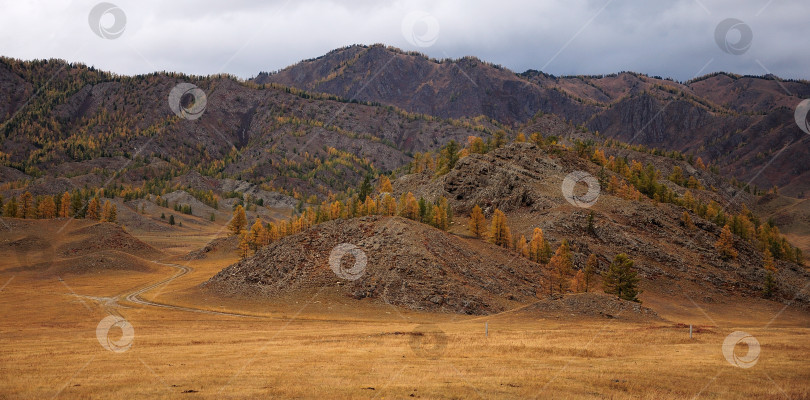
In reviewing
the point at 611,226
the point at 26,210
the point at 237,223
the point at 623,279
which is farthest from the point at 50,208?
the point at 623,279

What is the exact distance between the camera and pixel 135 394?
906 inches

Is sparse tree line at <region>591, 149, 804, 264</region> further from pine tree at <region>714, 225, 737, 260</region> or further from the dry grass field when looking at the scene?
the dry grass field

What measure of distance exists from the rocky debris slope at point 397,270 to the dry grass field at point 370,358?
5560mm

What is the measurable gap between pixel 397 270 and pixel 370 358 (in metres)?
43.8

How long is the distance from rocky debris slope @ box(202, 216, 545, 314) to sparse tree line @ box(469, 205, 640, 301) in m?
3.98

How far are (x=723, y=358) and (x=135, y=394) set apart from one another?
33.4m

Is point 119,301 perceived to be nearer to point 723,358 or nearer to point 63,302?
point 63,302

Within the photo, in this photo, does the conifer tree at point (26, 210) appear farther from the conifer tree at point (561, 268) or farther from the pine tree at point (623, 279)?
the pine tree at point (623, 279)

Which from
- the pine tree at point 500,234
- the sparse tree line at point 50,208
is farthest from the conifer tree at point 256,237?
the sparse tree line at point 50,208

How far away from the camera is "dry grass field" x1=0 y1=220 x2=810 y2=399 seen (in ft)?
78.8

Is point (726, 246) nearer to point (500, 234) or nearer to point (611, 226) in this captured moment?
point (611, 226)

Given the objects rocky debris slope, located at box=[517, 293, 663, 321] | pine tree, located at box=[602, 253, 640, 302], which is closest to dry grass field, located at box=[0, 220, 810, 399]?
rocky debris slope, located at box=[517, 293, 663, 321]

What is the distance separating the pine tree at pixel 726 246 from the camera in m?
112

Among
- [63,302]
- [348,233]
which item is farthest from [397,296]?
[63,302]
